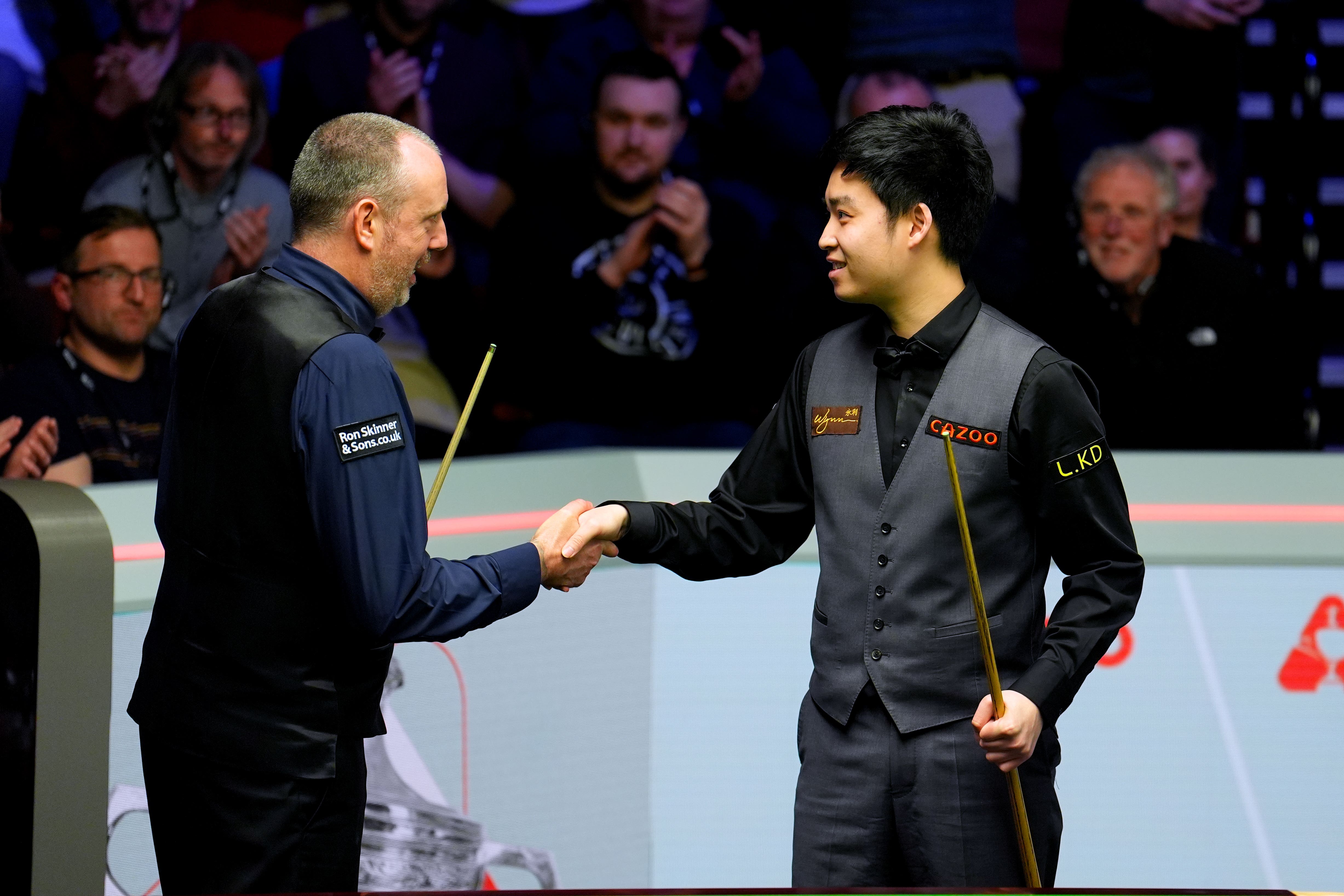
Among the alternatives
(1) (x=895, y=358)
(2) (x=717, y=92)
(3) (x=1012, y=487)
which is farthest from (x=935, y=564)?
(2) (x=717, y=92)

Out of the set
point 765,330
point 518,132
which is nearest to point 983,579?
point 765,330

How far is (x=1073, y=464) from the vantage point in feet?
5.35

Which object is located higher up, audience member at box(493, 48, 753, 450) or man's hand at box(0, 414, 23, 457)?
audience member at box(493, 48, 753, 450)

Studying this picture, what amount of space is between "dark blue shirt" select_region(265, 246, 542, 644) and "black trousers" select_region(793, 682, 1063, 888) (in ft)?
1.63

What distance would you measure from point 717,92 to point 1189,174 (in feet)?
4.57

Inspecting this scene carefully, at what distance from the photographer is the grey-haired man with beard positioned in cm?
150

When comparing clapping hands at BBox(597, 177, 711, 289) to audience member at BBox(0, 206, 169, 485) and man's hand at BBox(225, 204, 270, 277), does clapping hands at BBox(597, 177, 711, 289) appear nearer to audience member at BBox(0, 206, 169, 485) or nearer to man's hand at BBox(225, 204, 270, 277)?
man's hand at BBox(225, 204, 270, 277)

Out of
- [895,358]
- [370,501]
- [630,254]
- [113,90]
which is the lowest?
[370,501]

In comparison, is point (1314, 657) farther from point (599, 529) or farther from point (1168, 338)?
point (1168, 338)

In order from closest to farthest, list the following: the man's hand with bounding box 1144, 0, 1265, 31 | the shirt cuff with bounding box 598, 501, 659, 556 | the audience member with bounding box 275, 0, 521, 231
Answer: the shirt cuff with bounding box 598, 501, 659, 556, the audience member with bounding box 275, 0, 521, 231, the man's hand with bounding box 1144, 0, 1265, 31

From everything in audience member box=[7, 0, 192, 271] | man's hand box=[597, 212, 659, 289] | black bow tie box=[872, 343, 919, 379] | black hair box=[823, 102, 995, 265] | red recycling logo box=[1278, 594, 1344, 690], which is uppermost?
audience member box=[7, 0, 192, 271]

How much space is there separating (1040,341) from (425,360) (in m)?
2.51

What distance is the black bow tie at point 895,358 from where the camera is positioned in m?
1.74

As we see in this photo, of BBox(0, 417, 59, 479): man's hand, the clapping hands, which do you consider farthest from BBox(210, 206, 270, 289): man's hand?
the clapping hands
